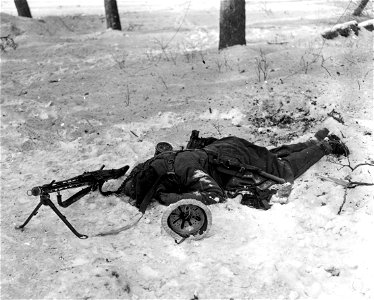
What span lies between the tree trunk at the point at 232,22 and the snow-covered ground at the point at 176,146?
1.08 ft

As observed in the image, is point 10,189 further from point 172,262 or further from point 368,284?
point 368,284

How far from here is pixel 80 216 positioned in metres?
4.57

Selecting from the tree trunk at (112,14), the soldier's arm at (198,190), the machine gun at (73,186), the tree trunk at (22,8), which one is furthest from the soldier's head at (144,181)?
the tree trunk at (22,8)

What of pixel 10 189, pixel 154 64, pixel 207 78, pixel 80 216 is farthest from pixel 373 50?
pixel 10 189

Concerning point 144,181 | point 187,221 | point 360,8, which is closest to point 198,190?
point 187,221

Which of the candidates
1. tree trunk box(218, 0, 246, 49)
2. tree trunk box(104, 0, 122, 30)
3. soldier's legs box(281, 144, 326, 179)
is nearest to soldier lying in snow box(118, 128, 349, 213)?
soldier's legs box(281, 144, 326, 179)

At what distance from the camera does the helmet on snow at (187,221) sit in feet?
13.1

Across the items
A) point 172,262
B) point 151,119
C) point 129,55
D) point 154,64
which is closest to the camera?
point 172,262

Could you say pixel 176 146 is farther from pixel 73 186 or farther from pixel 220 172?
pixel 73 186

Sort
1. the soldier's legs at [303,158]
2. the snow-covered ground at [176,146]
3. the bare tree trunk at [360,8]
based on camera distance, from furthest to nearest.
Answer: the bare tree trunk at [360,8], the soldier's legs at [303,158], the snow-covered ground at [176,146]

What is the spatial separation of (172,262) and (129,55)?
19.5 feet

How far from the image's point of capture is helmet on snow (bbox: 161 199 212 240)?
157 inches

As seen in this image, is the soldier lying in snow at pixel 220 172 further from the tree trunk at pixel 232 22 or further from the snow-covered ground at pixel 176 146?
the tree trunk at pixel 232 22

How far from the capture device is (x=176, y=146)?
5.93 m
